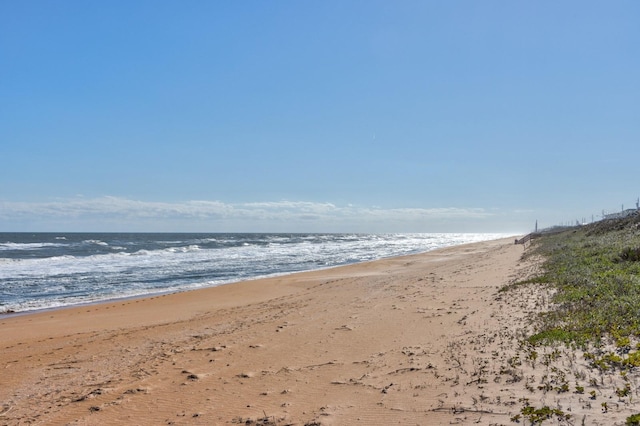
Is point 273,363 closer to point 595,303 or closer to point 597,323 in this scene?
point 597,323

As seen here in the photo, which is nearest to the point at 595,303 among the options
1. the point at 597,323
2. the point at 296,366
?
the point at 597,323

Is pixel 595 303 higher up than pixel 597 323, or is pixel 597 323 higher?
pixel 595 303

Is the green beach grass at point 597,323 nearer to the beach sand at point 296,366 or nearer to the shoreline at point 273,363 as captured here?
the beach sand at point 296,366

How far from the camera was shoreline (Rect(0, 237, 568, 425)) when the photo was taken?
5828 millimetres

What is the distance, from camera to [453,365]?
6.75m

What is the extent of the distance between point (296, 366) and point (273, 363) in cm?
55

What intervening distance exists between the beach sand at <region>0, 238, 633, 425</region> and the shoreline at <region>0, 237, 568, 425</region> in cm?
3

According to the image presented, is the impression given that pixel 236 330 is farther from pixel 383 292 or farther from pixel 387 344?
pixel 383 292

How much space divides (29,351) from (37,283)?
15850mm

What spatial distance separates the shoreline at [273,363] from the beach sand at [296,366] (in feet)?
0.10

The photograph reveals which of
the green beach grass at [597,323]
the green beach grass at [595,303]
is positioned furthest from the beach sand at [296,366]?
the green beach grass at [595,303]

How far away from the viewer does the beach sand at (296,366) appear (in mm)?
5590

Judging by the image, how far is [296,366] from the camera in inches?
312

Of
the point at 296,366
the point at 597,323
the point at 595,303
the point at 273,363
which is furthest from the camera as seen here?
the point at 595,303
